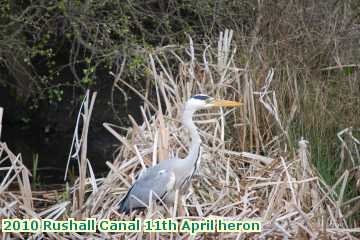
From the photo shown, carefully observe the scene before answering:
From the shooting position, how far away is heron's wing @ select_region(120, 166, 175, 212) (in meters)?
4.37

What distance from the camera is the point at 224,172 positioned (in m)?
5.07

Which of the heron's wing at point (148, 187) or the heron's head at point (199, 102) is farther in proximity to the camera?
the heron's head at point (199, 102)

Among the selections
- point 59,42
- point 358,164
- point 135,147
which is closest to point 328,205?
point 358,164

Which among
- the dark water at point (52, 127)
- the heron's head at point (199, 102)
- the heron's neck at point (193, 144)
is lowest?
the dark water at point (52, 127)

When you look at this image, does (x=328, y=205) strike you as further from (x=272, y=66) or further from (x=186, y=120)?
(x=272, y=66)

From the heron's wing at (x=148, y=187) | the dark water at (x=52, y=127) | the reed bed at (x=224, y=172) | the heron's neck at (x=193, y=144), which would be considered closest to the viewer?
the reed bed at (x=224, y=172)

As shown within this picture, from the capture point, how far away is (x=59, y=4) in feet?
23.0

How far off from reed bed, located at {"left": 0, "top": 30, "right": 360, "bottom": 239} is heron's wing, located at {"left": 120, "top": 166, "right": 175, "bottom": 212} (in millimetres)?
Result: 88

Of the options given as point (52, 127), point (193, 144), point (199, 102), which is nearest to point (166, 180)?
point (193, 144)

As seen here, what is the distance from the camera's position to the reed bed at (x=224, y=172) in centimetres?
424

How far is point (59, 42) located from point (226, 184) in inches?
176

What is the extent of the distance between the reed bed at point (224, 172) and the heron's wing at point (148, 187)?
0.09 m

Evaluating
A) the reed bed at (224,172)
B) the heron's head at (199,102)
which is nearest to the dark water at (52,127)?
the reed bed at (224,172)

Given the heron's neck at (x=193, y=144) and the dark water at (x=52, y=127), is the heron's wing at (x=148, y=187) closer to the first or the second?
the heron's neck at (x=193, y=144)
